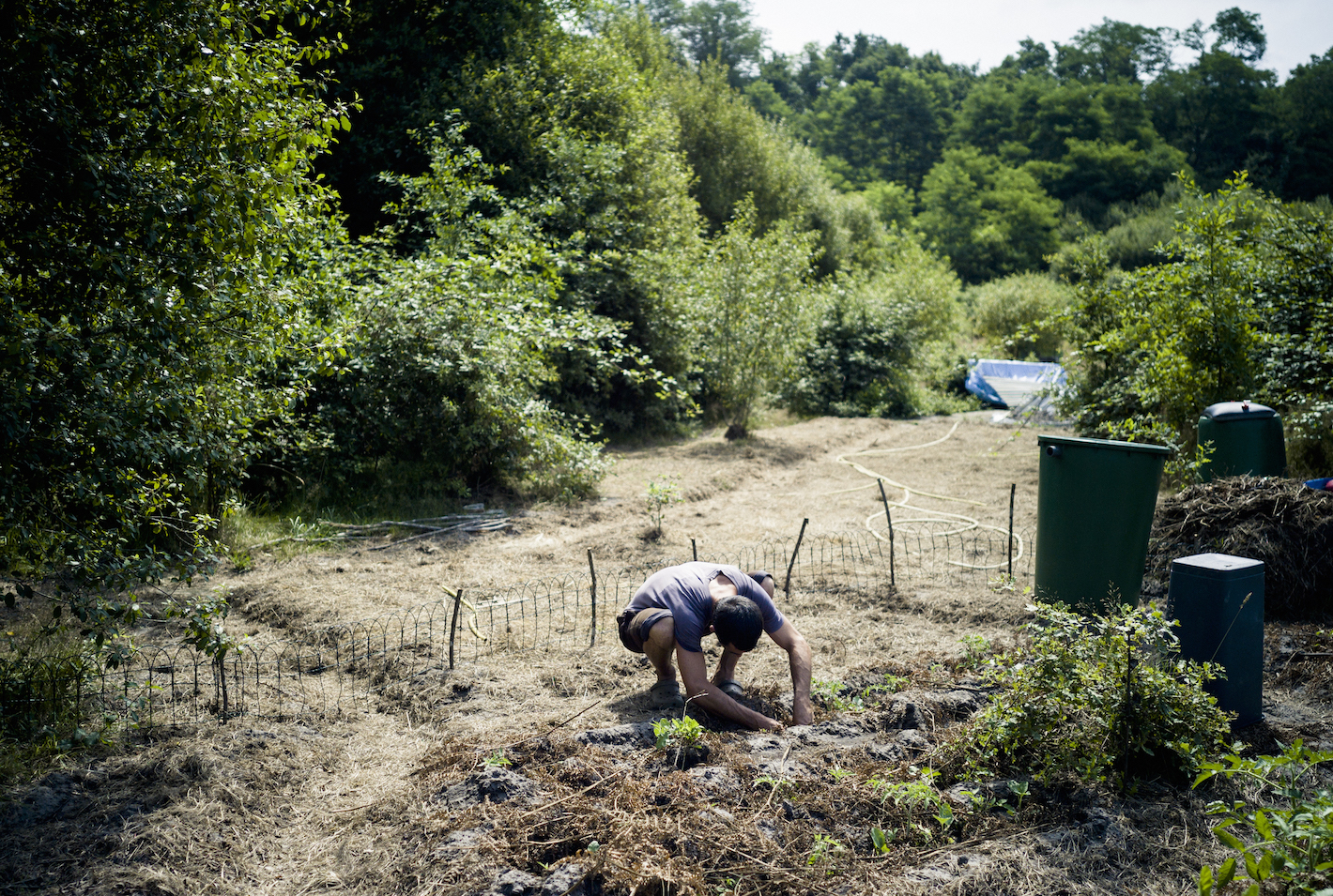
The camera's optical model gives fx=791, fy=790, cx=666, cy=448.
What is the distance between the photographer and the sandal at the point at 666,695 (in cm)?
393

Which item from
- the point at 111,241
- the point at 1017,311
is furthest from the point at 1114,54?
the point at 111,241

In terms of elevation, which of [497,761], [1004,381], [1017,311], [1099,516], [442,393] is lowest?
[497,761]

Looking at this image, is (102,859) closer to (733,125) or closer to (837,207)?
(733,125)

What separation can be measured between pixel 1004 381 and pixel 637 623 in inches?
604

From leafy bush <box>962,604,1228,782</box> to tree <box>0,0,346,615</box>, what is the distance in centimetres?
350

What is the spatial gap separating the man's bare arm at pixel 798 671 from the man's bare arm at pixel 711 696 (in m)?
0.13

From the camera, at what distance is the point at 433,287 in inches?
323

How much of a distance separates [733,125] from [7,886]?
24.4 metres

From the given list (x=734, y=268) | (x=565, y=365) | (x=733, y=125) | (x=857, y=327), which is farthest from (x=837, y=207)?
(x=565, y=365)

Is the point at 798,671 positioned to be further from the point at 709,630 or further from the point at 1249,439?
the point at 1249,439

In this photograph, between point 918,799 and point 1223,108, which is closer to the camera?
point 918,799

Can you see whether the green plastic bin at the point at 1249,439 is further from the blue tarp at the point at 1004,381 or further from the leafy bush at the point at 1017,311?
the leafy bush at the point at 1017,311

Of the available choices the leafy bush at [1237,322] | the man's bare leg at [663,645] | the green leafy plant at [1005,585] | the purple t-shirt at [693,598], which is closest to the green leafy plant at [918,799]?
the purple t-shirt at [693,598]

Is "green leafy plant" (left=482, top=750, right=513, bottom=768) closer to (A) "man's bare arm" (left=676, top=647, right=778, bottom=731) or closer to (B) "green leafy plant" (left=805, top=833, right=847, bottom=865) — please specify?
(A) "man's bare arm" (left=676, top=647, right=778, bottom=731)
